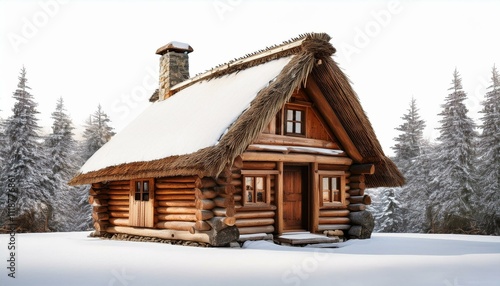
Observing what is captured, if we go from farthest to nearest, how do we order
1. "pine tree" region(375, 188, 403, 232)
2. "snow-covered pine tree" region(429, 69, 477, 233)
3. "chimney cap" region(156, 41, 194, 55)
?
"pine tree" region(375, 188, 403, 232), "snow-covered pine tree" region(429, 69, 477, 233), "chimney cap" region(156, 41, 194, 55)

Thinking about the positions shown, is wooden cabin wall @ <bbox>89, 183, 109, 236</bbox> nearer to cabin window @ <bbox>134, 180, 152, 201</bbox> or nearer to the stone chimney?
cabin window @ <bbox>134, 180, 152, 201</bbox>

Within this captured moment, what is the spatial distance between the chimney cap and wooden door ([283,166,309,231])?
32.9 ft

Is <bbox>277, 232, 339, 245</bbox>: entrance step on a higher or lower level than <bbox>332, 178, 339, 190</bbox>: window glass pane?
lower

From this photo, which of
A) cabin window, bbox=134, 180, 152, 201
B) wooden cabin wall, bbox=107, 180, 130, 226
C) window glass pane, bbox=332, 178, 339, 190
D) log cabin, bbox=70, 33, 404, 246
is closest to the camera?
log cabin, bbox=70, 33, 404, 246

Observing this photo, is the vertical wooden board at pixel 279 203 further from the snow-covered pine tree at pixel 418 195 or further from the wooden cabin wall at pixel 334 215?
the snow-covered pine tree at pixel 418 195

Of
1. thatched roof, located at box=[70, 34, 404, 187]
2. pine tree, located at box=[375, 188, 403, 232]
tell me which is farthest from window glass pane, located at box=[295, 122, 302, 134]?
pine tree, located at box=[375, 188, 403, 232]

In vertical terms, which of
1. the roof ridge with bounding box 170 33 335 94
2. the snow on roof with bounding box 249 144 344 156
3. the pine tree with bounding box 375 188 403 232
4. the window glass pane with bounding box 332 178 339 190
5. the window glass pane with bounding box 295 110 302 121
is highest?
the roof ridge with bounding box 170 33 335 94

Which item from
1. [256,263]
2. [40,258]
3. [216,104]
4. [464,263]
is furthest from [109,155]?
[464,263]

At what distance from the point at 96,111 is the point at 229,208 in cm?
2825

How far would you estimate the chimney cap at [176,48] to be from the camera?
23.8 m

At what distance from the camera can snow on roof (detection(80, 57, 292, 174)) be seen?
1498cm

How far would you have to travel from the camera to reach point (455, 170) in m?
31.4

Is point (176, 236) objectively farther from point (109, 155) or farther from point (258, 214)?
point (109, 155)

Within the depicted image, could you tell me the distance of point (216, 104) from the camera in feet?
55.6
